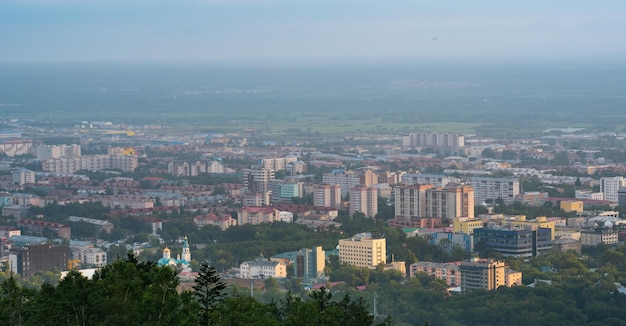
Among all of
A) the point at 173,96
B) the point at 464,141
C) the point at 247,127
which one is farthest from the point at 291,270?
the point at 173,96

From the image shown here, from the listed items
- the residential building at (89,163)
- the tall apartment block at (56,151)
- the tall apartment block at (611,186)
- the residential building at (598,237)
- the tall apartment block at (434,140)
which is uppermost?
the tall apartment block at (434,140)

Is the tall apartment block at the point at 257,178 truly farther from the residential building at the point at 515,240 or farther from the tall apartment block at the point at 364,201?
the residential building at the point at 515,240

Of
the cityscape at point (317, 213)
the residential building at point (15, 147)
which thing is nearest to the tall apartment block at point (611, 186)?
the cityscape at point (317, 213)

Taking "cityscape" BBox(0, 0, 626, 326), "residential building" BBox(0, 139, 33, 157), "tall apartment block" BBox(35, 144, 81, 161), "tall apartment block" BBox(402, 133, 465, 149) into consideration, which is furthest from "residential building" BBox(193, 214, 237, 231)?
"tall apartment block" BBox(402, 133, 465, 149)

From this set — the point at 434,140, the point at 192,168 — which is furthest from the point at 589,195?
the point at 434,140

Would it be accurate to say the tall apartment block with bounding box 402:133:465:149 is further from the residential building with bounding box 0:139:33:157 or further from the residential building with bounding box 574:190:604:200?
the residential building with bounding box 574:190:604:200

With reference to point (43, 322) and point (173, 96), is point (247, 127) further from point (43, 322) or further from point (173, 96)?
point (43, 322)

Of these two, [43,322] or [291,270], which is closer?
[43,322]
